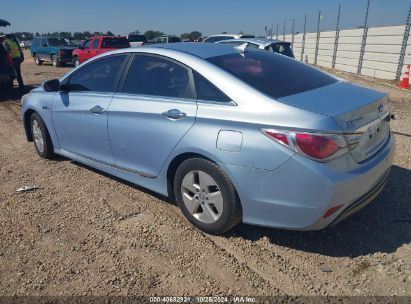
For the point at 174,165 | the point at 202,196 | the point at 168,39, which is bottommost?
the point at 168,39

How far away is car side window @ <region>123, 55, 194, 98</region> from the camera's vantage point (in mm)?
3457

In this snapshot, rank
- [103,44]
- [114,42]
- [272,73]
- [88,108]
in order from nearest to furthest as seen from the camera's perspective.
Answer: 1. [272,73]
2. [88,108]
3. [103,44]
4. [114,42]

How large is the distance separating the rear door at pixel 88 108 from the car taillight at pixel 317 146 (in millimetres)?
2232

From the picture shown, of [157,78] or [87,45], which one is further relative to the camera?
[87,45]

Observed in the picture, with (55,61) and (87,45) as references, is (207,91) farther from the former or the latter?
(55,61)

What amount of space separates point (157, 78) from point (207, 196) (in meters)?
1.27

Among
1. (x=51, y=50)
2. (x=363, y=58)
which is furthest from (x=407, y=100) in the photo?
(x=51, y=50)

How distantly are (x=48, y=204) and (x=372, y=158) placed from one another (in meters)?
3.23

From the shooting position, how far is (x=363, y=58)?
57.4ft

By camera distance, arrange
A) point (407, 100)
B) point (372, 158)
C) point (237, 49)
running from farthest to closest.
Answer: point (407, 100)
point (237, 49)
point (372, 158)

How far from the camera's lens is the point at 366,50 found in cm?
1730

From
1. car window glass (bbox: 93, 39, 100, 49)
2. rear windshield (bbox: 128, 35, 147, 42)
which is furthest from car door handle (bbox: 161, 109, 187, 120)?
rear windshield (bbox: 128, 35, 147, 42)

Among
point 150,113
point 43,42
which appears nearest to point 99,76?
point 150,113

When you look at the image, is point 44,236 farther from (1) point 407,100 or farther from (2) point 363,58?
(2) point 363,58
